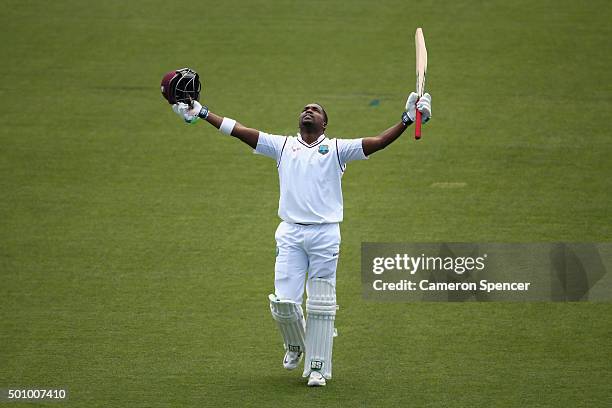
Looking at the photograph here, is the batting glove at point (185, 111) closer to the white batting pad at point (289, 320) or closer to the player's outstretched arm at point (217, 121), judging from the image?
the player's outstretched arm at point (217, 121)

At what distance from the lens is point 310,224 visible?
7.28 meters

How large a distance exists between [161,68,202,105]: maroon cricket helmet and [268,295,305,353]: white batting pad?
154cm

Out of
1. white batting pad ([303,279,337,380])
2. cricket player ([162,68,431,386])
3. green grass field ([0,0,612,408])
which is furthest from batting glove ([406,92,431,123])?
green grass field ([0,0,612,408])

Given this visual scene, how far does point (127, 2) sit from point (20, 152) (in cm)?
523

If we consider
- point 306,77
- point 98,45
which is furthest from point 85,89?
point 306,77

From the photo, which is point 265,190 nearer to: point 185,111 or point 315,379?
point 185,111

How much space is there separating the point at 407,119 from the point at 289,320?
63.6 inches

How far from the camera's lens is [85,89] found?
46.1 feet

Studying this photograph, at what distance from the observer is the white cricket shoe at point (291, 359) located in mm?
7539

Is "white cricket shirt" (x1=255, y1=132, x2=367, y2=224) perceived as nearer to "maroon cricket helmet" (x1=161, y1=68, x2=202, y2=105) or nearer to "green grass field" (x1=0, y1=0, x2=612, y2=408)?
"maroon cricket helmet" (x1=161, y1=68, x2=202, y2=105)

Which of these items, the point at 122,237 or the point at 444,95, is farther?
the point at 444,95

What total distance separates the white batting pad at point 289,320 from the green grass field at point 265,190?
27 cm

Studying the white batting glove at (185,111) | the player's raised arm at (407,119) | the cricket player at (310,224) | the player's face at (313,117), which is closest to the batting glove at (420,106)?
the player's raised arm at (407,119)

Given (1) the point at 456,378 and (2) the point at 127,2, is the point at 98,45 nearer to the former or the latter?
(2) the point at 127,2
